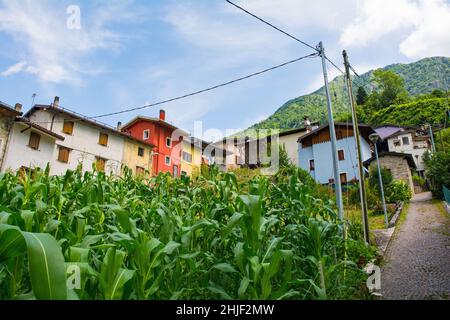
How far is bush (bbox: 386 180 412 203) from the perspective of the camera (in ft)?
78.9

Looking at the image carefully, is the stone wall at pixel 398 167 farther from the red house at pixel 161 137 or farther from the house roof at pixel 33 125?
the house roof at pixel 33 125

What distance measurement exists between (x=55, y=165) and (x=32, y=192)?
22.6 meters

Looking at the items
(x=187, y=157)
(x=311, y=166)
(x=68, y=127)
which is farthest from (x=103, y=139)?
(x=311, y=166)

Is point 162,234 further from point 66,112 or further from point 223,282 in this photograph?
point 66,112

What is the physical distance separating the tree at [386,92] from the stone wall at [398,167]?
137 feet

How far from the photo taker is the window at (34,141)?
21.0 metres

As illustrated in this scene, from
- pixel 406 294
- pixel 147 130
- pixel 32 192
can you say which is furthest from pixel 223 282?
pixel 147 130

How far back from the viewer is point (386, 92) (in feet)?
218

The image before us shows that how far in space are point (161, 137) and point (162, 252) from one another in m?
33.2

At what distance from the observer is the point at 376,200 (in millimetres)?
21344

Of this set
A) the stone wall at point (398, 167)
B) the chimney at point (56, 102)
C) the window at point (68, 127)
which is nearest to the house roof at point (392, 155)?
the stone wall at point (398, 167)

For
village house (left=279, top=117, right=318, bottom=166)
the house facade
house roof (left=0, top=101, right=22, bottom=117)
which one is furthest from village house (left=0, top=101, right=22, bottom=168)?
village house (left=279, top=117, right=318, bottom=166)
